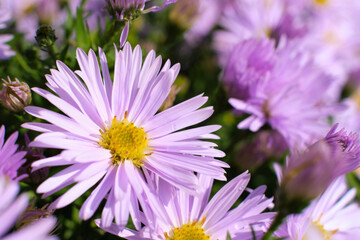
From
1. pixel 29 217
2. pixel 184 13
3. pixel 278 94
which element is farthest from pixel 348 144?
pixel 184 13

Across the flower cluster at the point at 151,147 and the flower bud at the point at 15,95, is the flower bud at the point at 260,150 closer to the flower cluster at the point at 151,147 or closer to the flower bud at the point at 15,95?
the flower cluster at the point at 151,147

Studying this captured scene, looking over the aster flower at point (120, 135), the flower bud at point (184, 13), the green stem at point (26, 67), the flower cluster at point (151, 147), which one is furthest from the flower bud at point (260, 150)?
the green stem at point (26, 67)

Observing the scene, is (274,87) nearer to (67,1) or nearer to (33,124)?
(33,124)

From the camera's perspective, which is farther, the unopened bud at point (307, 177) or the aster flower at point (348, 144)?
the aster flower at point (348, 144)

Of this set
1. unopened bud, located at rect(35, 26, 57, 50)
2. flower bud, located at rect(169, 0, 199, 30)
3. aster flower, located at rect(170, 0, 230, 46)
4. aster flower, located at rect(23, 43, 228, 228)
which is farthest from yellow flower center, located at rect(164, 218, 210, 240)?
aster flower, located at rect(170, 0, 230, 46)

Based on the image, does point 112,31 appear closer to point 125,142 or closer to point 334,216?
point 125,142

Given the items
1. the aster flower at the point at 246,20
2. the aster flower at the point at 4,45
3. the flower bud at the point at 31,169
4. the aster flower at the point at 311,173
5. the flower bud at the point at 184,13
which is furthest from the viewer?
the aster flower at the point at 246,20

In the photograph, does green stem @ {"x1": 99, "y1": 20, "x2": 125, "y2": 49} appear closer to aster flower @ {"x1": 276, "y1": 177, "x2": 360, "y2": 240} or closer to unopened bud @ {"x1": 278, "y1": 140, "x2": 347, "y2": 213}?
unopened bud @ {"x1": 278, "y1": 140, "x2": 347, "y2": 213}
